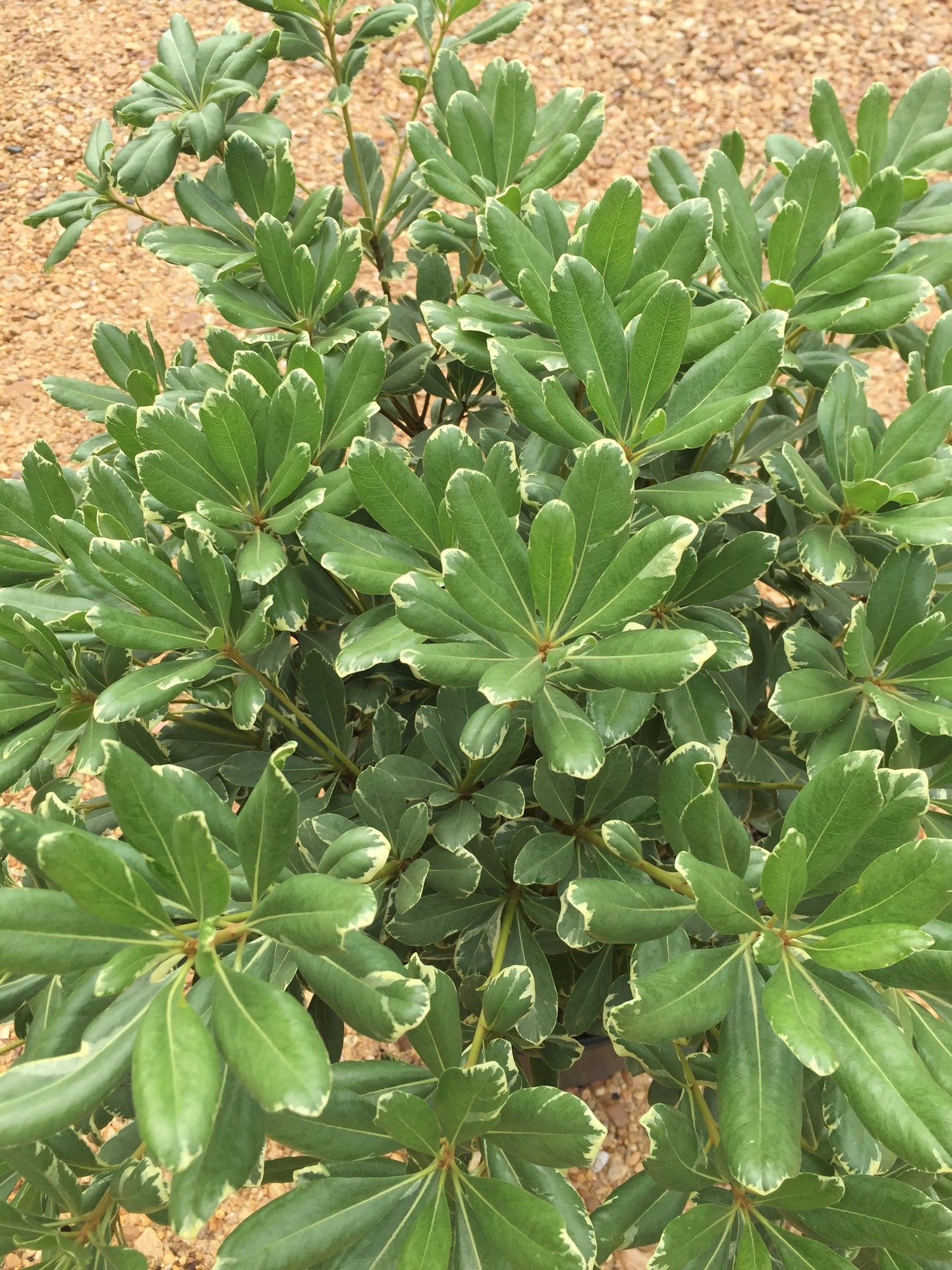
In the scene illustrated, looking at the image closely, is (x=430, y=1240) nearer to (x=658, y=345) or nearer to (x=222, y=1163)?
(x=222, y=1163)

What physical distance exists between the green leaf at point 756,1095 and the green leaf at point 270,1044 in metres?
0.29

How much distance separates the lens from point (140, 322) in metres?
2.85

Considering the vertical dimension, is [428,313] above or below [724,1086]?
above

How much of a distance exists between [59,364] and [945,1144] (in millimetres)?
2871

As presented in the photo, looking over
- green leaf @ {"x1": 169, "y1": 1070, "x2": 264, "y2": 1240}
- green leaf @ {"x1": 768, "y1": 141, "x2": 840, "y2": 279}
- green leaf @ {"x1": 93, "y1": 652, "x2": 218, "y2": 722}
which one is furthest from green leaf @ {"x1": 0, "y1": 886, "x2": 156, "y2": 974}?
green leaf @ {"x1": 768, "y1": 141, "x2": 840, "y2": 279}

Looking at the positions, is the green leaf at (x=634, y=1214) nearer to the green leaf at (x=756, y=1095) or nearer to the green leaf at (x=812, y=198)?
the green leaf at (x=756, y=1095)

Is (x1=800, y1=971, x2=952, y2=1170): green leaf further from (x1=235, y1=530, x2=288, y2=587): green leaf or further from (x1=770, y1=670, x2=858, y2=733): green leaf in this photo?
(x1=235, y1=530, x2=288, y2=587): green leaf

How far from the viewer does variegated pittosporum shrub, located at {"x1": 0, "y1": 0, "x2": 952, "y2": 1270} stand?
62 cm

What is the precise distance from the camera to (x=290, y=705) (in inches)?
40.0

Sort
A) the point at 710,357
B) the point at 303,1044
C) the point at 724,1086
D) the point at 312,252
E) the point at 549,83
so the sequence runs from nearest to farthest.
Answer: the point at 303,1044
the point at 724,1086
the point at 710,357
the point at 312,252
the point at 549,83

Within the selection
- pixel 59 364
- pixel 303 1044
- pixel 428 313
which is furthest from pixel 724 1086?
pixel 59 364

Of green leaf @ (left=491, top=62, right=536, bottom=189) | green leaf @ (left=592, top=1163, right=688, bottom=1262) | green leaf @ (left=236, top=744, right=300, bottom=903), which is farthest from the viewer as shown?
green leaf @ (left=491, top=62, right=536, bottom=189)

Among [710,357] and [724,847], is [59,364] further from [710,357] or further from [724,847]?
[724,847]

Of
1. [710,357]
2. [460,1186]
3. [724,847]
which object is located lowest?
[460,1186]
